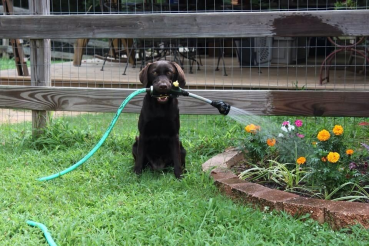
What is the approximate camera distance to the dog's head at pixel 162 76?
3828mm

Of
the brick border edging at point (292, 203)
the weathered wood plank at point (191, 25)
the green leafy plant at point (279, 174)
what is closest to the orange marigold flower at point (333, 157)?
the brick border edging at point (292, 203)

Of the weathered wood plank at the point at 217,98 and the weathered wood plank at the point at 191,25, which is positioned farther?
the weathered wood plank at the point at 217,98

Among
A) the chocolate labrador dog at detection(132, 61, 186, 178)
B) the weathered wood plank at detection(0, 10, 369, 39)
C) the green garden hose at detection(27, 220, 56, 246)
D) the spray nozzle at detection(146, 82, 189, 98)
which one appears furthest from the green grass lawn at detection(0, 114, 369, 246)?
the weathered wood plank at detection(0, 10, 369, 39)

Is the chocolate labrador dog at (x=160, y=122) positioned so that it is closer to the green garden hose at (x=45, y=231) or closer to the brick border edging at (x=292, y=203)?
the brick border edging at (x=292, y=203)

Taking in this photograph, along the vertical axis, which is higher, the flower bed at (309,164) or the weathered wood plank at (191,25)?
the weathered wood plank at (191,25)

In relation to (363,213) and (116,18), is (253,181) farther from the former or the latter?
(116,18)

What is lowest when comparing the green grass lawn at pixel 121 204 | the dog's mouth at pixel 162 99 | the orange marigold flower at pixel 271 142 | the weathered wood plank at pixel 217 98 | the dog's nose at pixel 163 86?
the green grass lawn at pixel 121 204

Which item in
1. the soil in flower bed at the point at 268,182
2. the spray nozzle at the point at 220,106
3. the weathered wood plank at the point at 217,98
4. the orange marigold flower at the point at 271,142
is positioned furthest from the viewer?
the weathered wood plank at the point at 217,98

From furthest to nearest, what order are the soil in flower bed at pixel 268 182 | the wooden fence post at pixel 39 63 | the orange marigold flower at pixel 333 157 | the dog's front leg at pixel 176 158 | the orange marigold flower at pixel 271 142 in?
the wooden fence post at pixel 39 63
the dog's front leg at pixel 176 158
the orange marigold flower at pixel 271 142
the soil in flower bed at pixel 268 182
the orange marigold flower at pixel 333 157

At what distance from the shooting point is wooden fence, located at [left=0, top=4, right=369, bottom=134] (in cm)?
440

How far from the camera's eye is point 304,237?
9.23 ft

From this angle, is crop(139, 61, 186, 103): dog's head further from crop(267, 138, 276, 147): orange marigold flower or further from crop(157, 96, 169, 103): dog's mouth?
crop(267, 138, 276, 147): orange marigold flower

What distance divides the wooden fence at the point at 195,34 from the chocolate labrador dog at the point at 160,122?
711 mm

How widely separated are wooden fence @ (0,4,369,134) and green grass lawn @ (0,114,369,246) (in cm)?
38
